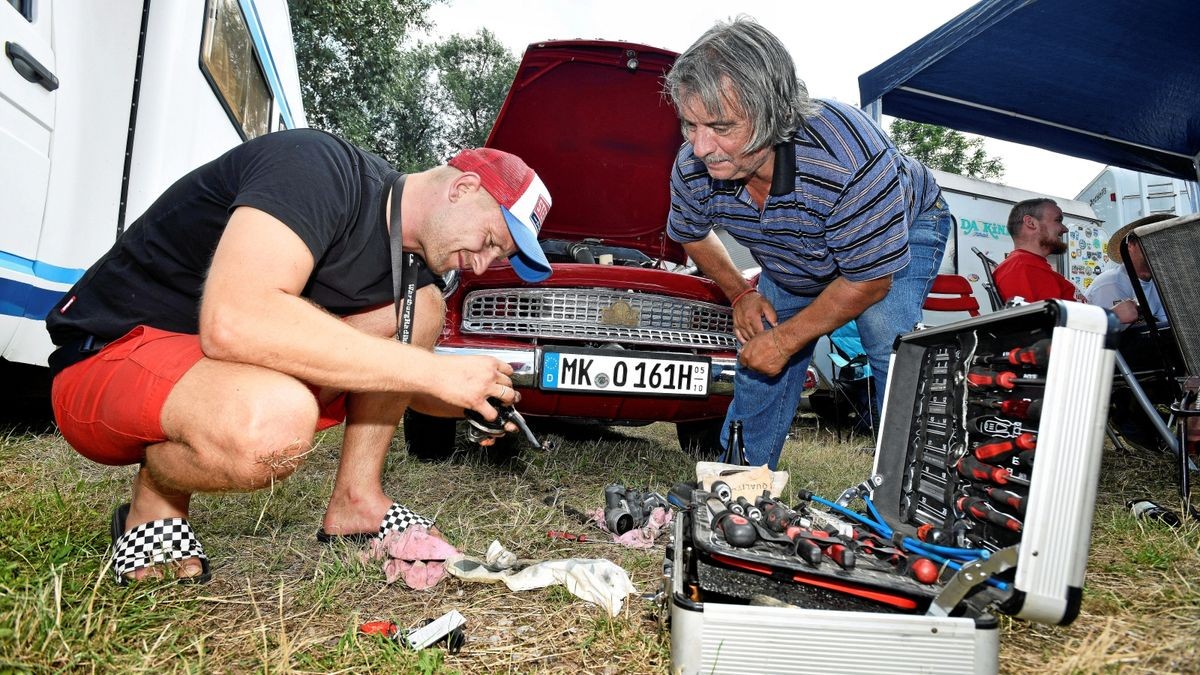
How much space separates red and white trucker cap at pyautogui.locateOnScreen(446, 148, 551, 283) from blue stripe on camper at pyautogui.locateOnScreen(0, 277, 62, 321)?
1581 mm

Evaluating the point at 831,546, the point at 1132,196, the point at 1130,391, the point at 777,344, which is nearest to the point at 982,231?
the point at 1132,196

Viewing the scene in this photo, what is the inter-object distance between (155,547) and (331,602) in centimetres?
44

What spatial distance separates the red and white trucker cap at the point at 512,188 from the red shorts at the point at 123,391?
0.78 meters

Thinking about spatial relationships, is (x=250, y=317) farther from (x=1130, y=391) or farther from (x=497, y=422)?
(x=1130, y=391)

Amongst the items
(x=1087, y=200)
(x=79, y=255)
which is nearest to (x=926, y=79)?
(x=79, y=255)

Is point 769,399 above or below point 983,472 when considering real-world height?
below

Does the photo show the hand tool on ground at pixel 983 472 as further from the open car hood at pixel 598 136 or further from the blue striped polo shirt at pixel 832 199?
the open car hood at pixel 598 136

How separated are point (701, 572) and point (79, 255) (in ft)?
8.35

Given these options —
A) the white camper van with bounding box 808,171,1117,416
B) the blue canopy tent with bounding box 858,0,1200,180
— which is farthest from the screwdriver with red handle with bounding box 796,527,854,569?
the white camper van with bounding box 808,171,1117,416

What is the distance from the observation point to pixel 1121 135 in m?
5.47

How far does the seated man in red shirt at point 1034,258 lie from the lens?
4191 mm

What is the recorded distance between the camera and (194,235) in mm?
1551

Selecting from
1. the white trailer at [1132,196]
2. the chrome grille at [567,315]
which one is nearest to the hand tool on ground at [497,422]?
the chrome grille at [567,315]

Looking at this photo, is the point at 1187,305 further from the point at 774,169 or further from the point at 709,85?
the point at 709,85
